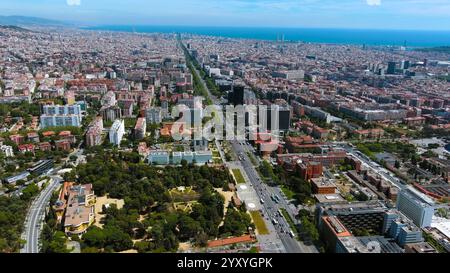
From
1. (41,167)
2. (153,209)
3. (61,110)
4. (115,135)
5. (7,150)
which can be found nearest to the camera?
(153,209)

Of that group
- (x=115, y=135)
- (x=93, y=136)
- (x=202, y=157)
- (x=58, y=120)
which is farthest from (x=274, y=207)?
(x=58, y=120)

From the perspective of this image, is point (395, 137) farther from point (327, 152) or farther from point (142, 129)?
point (142, 129)

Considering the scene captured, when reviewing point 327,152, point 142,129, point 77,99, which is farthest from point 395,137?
point 77,99

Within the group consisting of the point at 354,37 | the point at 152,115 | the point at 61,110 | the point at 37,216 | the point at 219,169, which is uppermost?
the point at 354,37

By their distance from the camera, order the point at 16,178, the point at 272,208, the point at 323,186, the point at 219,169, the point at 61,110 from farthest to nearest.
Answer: the point at 61,110 < the point at 219,169 < the point at 16,178 < the point at 323,186 < the point at 272,208

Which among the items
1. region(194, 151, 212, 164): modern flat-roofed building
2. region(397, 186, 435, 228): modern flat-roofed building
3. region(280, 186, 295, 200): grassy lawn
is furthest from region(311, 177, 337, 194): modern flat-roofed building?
region(194, 151, 212, 164): modern flat-roofed building

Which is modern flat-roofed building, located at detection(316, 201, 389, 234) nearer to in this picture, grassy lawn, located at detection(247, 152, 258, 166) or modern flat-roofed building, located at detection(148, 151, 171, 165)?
grassy lawn, located at detection(247, 152, 258, 166)

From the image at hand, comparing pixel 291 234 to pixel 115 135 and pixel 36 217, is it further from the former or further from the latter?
pixel 115 135
